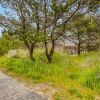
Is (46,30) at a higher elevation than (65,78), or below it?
higher

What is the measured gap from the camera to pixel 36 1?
13.2 metres

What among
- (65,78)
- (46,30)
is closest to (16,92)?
(65,78)

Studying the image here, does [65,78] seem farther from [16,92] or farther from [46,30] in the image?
[46,30]

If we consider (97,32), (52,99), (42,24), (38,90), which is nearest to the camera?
(52,99)

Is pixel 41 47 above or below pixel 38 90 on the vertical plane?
above

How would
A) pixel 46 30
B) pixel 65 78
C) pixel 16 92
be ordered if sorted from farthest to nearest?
pixel 46 30 < pixel 65 78 < pixel 16 92

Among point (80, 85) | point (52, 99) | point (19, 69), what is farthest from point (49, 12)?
point (52, 99)

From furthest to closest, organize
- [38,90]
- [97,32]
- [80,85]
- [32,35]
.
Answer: [97,32]
[32,35]
[80,85]
[38,90]

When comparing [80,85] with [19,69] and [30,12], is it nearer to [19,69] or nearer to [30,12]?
[19,69]

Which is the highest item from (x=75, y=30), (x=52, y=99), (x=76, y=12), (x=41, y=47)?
(x=76, y=12)

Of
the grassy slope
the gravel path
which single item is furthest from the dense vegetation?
the gravel path

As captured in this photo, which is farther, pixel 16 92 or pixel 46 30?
pixel 46 30

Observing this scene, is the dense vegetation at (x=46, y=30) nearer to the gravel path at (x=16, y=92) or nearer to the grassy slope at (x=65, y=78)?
the grassy slope at (x=65, y=78)

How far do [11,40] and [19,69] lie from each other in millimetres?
3213
